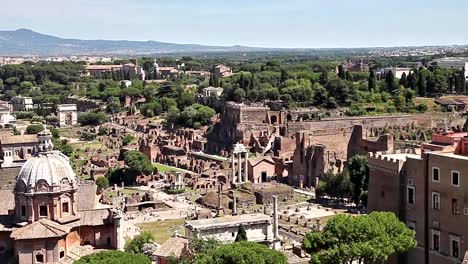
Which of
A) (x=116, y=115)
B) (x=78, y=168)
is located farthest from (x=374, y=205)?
(x=116, y=115)

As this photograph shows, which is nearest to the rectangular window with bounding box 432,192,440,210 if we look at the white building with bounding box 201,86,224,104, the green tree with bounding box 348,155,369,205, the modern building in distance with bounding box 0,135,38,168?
the green tree with bounding box 348,155,369,205

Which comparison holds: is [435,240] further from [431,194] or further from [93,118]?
[93,118]

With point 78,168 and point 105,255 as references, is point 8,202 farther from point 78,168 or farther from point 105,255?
point 78,168

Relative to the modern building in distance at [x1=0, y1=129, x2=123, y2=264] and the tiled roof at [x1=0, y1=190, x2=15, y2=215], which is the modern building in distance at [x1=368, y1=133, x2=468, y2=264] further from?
the tiled roof at [x1=0, y1=190, x2=15, y2=215]

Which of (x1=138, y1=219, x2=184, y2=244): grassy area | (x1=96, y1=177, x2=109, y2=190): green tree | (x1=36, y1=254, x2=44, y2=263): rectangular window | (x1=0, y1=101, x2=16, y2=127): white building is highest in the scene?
(x1=0, y1=101, x2=16, y2=127): white building

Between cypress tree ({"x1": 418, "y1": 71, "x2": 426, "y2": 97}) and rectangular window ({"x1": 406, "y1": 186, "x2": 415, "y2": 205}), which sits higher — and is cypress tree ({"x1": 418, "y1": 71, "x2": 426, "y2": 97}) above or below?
above
